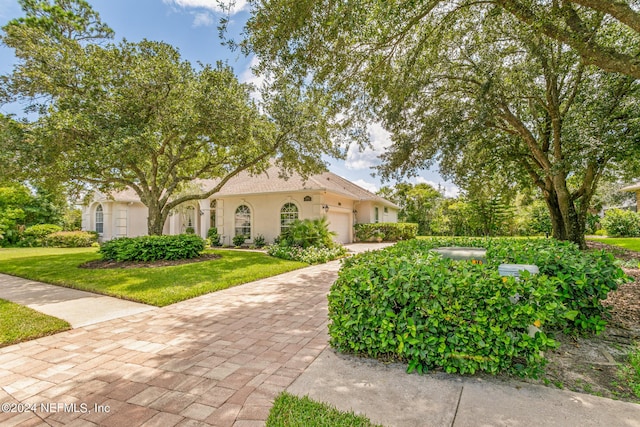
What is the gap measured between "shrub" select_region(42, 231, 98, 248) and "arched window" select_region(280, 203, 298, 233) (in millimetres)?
12665

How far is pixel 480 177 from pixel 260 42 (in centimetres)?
1026

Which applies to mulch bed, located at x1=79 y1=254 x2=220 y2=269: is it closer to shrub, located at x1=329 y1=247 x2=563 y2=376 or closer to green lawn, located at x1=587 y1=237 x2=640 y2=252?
shrub, located at x1=329 y1=247 x2=563 y2=376

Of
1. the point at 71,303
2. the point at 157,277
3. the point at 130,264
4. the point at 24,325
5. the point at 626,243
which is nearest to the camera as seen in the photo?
the point at 24,325

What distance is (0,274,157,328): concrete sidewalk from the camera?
516cm

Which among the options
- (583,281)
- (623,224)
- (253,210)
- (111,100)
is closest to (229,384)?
(583,281)

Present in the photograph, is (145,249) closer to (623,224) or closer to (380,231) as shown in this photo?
(380,231)

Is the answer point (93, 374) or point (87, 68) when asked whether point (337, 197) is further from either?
point (93, 374)

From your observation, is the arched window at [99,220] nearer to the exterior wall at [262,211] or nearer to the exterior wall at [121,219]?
the exterior wall at [121,219]

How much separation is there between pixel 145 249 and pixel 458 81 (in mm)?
11545

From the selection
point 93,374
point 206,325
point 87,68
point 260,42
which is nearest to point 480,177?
point 260,42

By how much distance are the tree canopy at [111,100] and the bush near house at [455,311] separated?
20.8ft

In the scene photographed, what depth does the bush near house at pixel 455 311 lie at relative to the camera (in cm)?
279

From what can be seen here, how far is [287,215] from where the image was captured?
17.2 m

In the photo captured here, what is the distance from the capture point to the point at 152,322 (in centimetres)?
486
